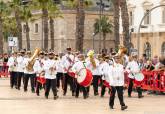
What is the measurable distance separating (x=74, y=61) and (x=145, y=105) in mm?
6022

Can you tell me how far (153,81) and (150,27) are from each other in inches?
1616

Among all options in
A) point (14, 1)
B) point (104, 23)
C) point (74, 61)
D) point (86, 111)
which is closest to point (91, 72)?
point (74, 61)

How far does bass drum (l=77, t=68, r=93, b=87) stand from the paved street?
0.70 m

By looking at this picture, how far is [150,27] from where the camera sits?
2603 inches

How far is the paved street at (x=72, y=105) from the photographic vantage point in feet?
61.2

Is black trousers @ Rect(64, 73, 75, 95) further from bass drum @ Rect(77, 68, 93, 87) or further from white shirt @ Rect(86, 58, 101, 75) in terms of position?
bass drum @ Rect(77, 68, 93, 87)

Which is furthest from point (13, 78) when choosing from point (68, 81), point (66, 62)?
point (66, 62)

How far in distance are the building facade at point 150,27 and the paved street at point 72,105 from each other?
40506mm

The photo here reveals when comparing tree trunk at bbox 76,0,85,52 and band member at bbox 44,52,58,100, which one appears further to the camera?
tree trunk at bbox 76,0,85,52

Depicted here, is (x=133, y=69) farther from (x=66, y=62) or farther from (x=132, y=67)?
(x=66, y=62)

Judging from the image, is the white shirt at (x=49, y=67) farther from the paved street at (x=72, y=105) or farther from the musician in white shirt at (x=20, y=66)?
the musician in white shirt at (x=20, y=66)

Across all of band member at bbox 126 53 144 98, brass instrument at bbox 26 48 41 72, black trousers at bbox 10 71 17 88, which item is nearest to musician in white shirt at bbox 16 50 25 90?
black trousers at bbox 10 71 17 88

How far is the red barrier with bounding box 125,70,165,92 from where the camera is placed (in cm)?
2495

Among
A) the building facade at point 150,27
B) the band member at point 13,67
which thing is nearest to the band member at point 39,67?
the band member at point 13,67
